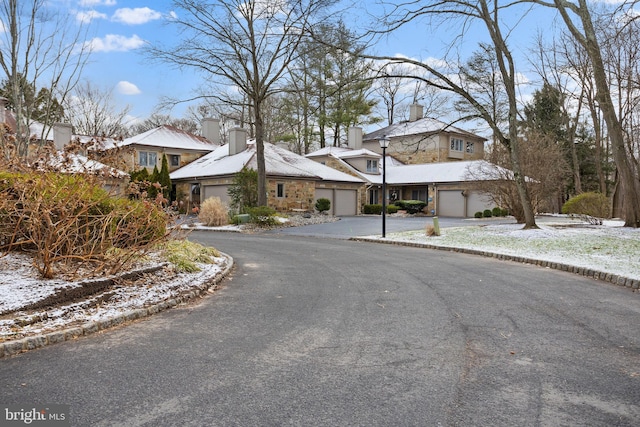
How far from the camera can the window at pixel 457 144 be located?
45.3m

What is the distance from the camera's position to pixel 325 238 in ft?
61.3

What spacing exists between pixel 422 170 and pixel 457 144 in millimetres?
8898

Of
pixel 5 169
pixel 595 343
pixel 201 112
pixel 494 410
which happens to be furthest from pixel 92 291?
pixel 201 112

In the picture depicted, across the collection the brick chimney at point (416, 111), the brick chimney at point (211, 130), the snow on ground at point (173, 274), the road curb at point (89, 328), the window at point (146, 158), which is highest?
the brick chimney at point (416, 111)

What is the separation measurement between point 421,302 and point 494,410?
11.5 ft

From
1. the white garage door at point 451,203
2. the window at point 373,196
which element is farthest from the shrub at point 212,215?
the white garage door at point 451,203

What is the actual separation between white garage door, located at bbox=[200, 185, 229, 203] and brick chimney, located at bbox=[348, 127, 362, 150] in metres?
18.4

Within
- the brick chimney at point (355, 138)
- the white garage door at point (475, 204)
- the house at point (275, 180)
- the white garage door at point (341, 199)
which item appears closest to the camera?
the house at point (275, 180)

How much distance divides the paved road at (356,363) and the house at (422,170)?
22.3 meters

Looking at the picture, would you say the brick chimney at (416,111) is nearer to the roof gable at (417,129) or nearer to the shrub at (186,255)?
the roof gable at (417,129)

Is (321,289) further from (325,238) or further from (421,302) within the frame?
(325,238)

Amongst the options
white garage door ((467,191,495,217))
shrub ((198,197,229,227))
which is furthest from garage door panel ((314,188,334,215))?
shrub ((198,197,229,227))

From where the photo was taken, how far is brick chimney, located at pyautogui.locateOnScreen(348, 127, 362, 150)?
1789 inches

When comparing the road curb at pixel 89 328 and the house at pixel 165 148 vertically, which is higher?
the house at pixel 165 148
